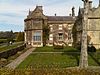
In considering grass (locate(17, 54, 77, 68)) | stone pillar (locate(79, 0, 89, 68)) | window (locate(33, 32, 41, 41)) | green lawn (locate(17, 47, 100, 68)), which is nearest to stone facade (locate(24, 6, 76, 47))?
window (locate(33, 32, 41, 41))

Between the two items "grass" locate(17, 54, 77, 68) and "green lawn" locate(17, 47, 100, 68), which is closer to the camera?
"grass" locate(17, 54, 77, 68)

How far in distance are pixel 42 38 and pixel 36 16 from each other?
5.37 metres

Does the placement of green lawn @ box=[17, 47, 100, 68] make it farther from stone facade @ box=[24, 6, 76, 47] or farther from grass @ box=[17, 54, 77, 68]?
stone facade @ box=[24, 6, 76, 47]

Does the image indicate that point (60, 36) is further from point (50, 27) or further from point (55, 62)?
point (55, 62)

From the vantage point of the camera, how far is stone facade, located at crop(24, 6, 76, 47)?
55938 millimetres

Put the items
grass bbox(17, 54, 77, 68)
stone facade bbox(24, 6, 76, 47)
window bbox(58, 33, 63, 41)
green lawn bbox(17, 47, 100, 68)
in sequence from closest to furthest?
grass bbox(17, 54, 77, 68), green lawn bbox(17, 47, 100, 68), stone facade bbox(24, 6, 76, 47), window bbox(58, 33, 63, 41)

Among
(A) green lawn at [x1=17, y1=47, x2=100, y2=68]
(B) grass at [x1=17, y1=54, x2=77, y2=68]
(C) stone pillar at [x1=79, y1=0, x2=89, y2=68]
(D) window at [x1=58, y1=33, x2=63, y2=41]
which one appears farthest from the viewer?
(D) window at [x1=58, y1=33, x2=63, y2=41]

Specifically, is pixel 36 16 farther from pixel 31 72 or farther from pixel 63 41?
pixel 31 72

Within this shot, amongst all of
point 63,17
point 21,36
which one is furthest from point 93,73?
point 21,36

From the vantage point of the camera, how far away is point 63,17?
61625 millimetres

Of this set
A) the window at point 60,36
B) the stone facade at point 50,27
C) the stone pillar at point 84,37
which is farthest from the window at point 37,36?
the stone pillar at point 84,37

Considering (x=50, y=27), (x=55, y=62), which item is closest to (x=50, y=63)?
(x=55, y=62)

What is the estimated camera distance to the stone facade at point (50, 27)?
5594 centimetres

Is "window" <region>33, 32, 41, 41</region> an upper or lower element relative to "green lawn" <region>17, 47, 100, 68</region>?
upper
